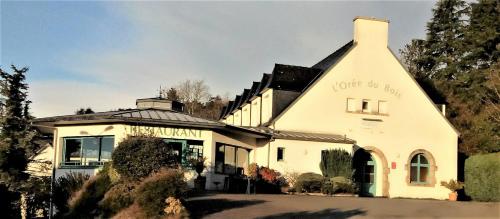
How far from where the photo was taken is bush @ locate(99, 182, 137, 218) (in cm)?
1664

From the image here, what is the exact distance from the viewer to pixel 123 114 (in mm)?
24438

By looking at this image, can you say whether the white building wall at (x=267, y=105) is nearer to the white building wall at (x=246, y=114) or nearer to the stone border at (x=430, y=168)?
the white building wall at (x=246, y=114)

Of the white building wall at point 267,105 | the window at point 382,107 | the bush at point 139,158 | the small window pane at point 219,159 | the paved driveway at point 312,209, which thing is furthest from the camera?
the window at point 382,107

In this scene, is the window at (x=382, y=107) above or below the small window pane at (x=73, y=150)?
above

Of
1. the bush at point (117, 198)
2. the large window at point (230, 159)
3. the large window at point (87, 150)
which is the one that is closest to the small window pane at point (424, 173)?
the large window at point (230, 159)

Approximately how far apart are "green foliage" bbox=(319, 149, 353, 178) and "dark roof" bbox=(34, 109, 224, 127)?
6.62 metres

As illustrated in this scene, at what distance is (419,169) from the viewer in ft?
109

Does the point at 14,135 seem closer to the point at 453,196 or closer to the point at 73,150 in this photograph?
the point at 73,150

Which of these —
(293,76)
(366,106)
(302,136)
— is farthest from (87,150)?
(366,106)

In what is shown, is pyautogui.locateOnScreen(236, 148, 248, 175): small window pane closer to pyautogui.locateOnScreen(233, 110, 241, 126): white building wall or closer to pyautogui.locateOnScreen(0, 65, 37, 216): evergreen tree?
pyautogui.locateOnScreen(0, 65, 37, 216): evergreen tree

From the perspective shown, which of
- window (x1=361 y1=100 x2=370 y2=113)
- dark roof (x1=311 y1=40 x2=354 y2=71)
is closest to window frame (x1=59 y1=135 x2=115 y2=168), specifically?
dark roof (x1=311 y1=40 x2=354 y2=71)

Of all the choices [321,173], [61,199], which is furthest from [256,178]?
[61,199]

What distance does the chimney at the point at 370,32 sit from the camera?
33181mm

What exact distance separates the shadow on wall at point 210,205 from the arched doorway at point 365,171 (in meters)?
13.3
